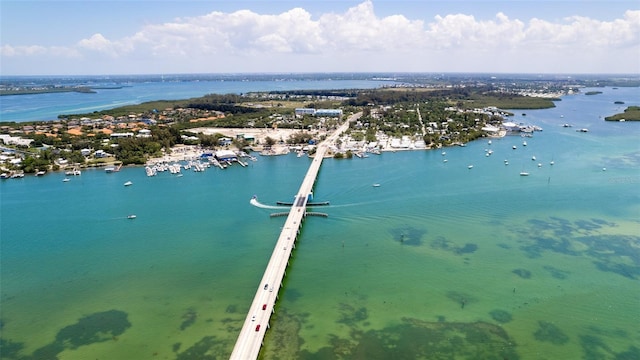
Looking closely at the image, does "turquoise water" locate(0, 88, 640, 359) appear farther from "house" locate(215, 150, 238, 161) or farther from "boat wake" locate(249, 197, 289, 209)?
"house" locate(215, 150, 238, 161)

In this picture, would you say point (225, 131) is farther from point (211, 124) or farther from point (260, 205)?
point (260, 205)

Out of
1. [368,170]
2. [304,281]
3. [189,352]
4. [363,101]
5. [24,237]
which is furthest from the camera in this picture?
[363,101]

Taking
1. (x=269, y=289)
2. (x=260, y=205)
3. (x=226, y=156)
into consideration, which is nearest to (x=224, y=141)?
(x=226, y=156)

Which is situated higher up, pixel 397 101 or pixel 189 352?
pixel 397 101

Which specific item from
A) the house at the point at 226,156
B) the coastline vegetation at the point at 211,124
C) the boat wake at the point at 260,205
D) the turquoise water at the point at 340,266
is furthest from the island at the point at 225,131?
the boat wake at the point at 260,205

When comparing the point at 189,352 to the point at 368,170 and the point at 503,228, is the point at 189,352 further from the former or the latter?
the point at 368,170

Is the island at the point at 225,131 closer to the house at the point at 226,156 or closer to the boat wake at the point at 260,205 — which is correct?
the house at the point at 226,156

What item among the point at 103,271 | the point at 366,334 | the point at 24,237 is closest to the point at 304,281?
the point at 366,334

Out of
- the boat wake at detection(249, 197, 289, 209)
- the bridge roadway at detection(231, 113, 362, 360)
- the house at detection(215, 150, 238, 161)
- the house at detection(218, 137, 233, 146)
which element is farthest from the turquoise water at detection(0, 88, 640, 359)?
the house at detection(218, 137, 233, 146)
